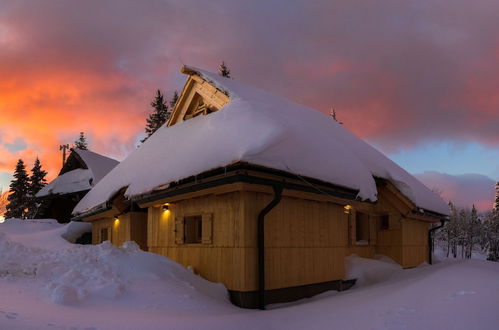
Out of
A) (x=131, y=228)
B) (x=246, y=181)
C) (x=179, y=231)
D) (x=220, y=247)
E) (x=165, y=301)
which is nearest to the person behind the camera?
(x=165, y=301)

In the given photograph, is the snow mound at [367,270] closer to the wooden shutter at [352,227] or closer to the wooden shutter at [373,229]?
the wooden shutter at [352,227]

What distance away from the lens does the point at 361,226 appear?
15.0 meters

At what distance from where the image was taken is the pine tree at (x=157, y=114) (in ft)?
132

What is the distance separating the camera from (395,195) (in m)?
14.5

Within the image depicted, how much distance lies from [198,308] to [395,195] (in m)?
9.58

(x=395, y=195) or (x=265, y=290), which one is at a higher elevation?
(x=395, y=195)

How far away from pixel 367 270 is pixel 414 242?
459 centimetres

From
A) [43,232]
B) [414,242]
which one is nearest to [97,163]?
[43,232]

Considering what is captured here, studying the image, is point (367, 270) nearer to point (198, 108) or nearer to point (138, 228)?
point (198, 108)

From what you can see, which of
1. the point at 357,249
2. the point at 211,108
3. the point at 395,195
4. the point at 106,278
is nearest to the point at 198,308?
the point at 106,278

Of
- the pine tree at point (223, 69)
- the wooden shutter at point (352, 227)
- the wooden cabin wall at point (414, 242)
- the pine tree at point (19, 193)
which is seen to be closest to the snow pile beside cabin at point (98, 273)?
the wooden shutter at point (352, 227)

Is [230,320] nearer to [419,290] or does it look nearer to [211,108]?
[419,290]

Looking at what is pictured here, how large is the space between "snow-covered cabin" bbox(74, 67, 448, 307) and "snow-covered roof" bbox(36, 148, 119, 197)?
16.4m

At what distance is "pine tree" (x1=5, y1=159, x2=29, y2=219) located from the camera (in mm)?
41406
